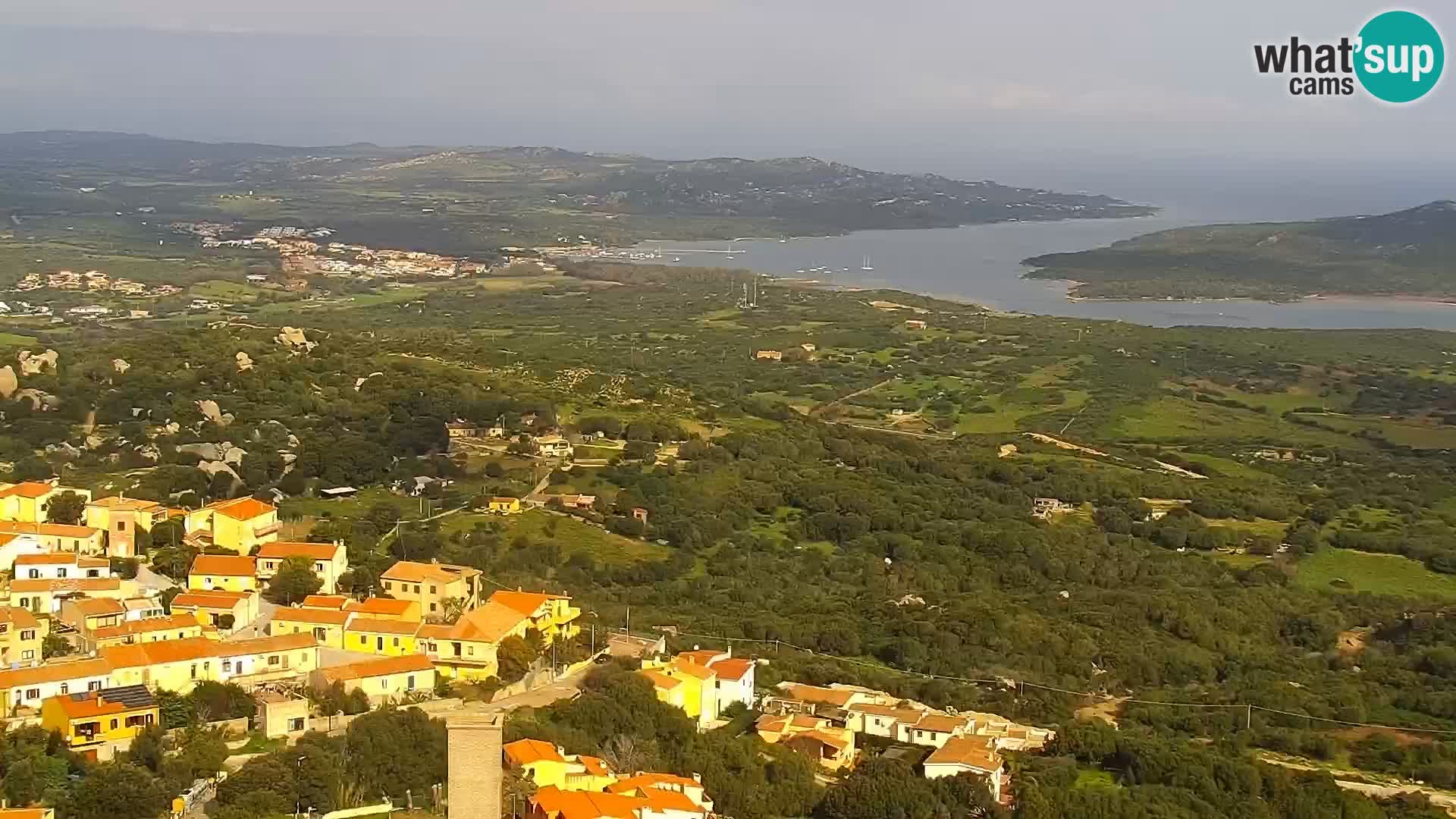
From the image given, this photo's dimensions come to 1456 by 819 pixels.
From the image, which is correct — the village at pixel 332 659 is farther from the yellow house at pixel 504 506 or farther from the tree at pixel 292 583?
the yellow house at pixel 504 506

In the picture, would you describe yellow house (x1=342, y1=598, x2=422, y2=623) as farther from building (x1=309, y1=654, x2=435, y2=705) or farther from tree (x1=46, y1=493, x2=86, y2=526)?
tree (x1=46, y1=493, x2=86, y2=526)

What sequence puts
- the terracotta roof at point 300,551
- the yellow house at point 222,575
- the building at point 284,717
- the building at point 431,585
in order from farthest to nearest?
the terracotta roof at point 300,551 < the building at point 431,585 < the yellow house at point 222,575 < the building at point 284,717

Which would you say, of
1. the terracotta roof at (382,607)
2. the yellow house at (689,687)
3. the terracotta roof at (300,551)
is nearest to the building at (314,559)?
the terracotta roof at (300,551)

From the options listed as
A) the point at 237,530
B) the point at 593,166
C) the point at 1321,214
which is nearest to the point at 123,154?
the point at 593,166

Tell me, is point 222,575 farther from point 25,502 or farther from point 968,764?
point 968,764

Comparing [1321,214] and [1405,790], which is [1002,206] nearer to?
[1321,214]

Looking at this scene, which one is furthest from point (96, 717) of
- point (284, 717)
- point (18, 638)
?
point (18, 638)

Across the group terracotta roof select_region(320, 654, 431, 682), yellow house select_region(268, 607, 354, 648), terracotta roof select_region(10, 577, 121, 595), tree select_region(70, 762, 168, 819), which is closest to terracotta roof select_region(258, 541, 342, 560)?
terracotta roof select_region(10, 577, 121, 595)
